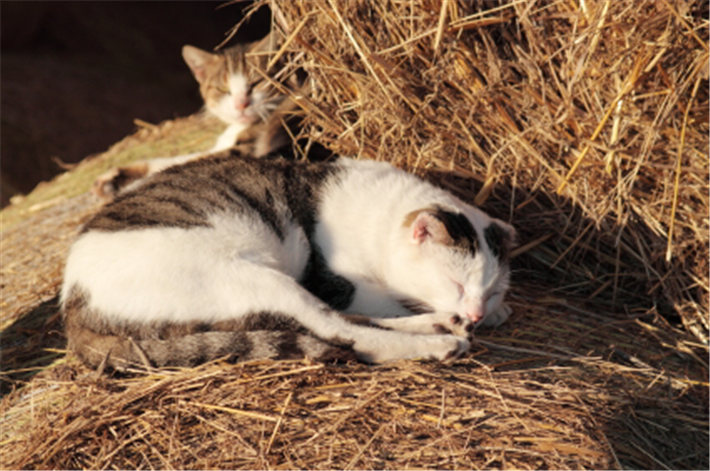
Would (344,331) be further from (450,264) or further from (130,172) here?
(130,172)

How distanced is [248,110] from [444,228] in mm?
2010

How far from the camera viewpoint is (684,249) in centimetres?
338

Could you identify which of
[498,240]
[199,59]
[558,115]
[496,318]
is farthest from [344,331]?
[199,59]

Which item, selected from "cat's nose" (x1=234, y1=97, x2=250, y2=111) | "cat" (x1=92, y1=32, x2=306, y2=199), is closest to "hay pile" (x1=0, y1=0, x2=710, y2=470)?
"cat" (x1=92, y1=32, x2=306, y2=199)

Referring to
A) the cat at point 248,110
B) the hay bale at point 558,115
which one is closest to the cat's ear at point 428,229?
the hay bale at point 558,115

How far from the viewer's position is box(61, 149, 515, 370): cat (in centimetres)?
254

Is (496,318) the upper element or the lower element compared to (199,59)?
lower

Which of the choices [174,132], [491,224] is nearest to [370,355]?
[491,224]

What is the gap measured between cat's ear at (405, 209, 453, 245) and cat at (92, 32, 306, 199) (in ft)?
4.84

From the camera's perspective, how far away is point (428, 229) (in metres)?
2.93

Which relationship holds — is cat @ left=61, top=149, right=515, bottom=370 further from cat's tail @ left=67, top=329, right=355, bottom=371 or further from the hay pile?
the hay pile

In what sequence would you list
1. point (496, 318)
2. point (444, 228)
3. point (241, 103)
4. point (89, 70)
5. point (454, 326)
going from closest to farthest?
point (454, 326) < point (444, 228) < point (496, 318) < point (241, 103) < point (89, 70)

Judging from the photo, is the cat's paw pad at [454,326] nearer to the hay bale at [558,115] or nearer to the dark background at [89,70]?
the hay bale at [558,115]

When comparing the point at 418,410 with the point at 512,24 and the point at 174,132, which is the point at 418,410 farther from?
the point at 174,132
